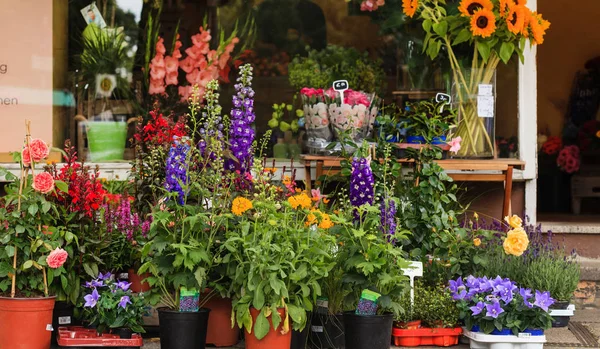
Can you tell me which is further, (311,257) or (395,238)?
(395,238)

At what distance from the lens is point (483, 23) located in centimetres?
634

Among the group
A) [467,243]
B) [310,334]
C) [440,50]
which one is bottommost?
[310,334]

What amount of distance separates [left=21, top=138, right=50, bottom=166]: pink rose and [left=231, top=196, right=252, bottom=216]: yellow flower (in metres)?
1.03

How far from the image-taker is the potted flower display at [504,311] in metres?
5.12

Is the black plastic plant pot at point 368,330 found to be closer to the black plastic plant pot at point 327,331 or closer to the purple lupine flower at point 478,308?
the black plastic plant pot at point 327,331

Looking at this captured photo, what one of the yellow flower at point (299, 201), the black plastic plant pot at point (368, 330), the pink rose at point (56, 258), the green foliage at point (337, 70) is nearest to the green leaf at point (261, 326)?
the black plastic plant pot at point (368, 330)

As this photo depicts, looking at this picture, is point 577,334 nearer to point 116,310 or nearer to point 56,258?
point 116,310

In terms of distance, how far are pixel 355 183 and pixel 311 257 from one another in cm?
62

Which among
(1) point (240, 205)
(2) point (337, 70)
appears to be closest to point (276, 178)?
(2) point (337, 70)

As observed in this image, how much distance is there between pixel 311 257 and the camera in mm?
4816

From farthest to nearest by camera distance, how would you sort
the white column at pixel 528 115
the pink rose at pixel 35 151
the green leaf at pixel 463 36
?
the white column at pixel 528 115 < the green leaf at pixel 463 36 < the pink rose at pixel 35 151

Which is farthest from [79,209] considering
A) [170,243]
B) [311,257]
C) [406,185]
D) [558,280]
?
[558,280]

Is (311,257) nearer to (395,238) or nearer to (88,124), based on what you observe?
(395,238)

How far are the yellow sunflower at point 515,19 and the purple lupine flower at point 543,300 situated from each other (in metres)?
1.92
